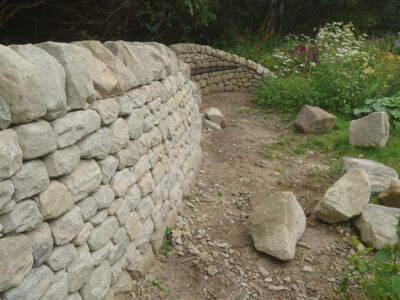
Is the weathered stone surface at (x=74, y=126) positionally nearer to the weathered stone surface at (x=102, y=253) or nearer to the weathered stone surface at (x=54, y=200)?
the weathered stone surface at (x=54, y=200)

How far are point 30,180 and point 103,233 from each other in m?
0.70

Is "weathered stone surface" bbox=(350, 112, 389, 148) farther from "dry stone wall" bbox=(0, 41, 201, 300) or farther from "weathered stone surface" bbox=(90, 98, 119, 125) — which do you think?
"weathered stone surface" bbox=(90, 98, 119, 125)

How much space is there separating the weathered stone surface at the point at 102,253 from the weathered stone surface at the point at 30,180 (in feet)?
2.04

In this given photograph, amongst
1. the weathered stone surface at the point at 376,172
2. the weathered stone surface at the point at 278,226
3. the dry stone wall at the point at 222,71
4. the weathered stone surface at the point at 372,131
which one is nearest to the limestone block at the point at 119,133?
the weathered stone surface at the point at 278,226

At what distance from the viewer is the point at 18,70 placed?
4.78ft

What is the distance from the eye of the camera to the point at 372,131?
520cm

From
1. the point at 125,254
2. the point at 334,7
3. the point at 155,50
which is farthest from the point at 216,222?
the point at 334,7

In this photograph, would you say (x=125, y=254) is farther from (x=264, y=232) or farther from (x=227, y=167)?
(x=227, y=167)

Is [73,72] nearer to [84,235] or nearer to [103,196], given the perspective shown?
[103,196]

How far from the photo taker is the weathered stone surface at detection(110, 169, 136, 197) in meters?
2.24

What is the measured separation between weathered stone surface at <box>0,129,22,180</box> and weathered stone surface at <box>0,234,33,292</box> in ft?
0.95

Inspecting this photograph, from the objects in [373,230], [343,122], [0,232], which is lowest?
[343,122]

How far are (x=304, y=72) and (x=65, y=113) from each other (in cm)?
793

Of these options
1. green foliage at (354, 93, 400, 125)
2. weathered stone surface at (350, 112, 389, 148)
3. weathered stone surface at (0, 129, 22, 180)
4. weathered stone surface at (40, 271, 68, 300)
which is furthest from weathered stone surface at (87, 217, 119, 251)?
green foliage at (354, 93, 400, 125)
